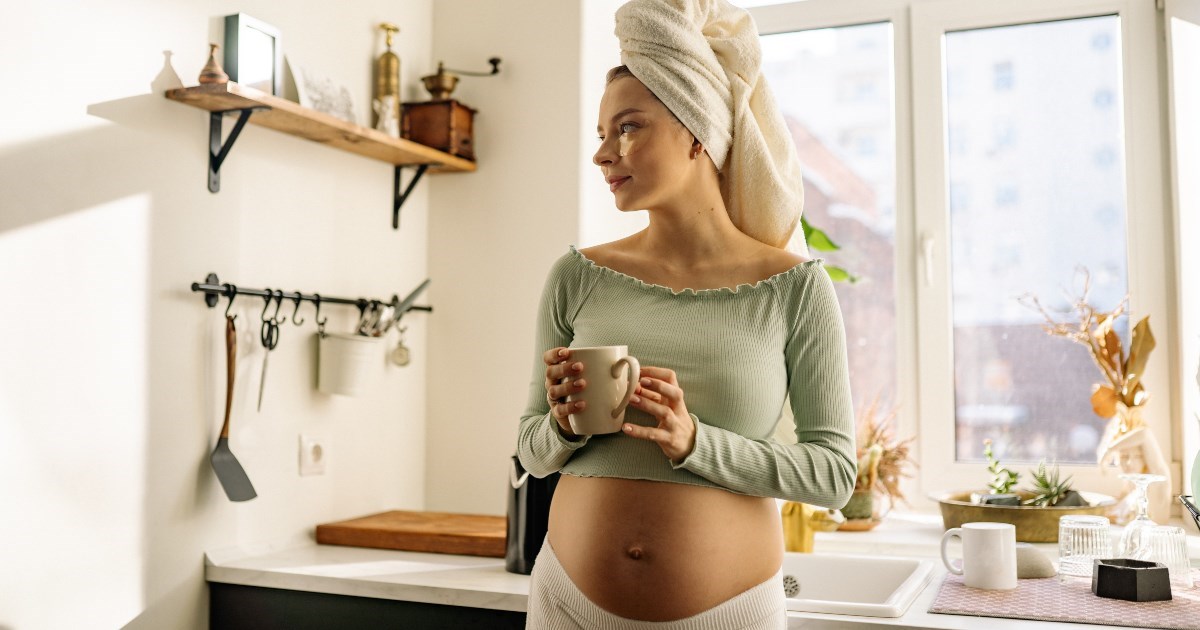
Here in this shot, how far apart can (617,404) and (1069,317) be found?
5.80 feet

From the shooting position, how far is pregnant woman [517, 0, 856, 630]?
115cm

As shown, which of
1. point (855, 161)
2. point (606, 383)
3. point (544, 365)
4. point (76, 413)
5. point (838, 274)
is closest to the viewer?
point (606, 383)

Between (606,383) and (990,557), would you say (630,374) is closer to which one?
(606,383)

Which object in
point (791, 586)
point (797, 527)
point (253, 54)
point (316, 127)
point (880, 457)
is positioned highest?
point (253, 54)

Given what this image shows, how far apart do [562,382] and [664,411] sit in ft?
0.37

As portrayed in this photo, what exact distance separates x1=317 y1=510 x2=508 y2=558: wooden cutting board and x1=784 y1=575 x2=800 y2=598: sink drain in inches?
21.6

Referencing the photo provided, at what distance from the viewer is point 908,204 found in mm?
2580

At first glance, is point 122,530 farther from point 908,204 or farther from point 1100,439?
point 1100,439

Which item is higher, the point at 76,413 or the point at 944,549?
the point at 76,413

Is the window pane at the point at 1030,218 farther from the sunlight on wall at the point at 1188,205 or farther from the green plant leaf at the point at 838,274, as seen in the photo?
the green plant leaf at the point at 838,274

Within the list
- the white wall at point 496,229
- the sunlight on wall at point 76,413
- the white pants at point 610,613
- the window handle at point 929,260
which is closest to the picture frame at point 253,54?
the sunlight on wall at point 76,413

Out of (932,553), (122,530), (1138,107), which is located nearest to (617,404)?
(122,530)

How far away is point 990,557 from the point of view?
1643 millimetres

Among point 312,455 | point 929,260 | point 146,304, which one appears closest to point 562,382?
point 146,304
